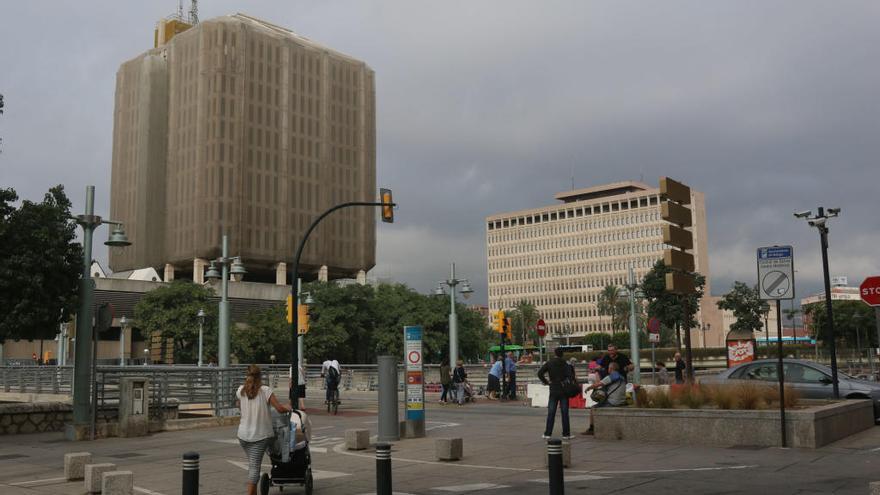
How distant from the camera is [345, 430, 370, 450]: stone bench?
48.1ft

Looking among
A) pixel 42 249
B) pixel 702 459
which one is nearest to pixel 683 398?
pixel 702 459

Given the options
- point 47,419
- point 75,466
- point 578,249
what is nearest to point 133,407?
point 47,419

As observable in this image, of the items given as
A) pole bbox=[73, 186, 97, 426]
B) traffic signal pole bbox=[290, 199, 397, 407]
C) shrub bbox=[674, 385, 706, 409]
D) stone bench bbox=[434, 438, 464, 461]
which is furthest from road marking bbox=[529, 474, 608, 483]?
pole bbox=[73, 186, 97, 426]

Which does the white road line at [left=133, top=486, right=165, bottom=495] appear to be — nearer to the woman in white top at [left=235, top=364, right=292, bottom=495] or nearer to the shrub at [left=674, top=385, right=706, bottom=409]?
the woman in white top at [left=235, top=364, right=292, bottom=495]

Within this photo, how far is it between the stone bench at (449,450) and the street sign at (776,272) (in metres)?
5.28

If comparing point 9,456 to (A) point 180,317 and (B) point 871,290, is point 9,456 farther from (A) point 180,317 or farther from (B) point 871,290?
(A) point 180,317

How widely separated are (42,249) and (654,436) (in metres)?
14.5

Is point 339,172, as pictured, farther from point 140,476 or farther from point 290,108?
point 140,476

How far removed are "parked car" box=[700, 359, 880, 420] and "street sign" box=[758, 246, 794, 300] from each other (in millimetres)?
4826

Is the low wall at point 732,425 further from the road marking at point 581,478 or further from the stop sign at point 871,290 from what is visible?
the road marking at point 581,478

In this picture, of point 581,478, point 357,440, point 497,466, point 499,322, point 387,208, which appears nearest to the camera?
point 581,478

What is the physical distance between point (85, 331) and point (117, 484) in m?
11.0

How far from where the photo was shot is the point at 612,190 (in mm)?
169375

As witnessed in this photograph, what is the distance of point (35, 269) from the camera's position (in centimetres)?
1914
